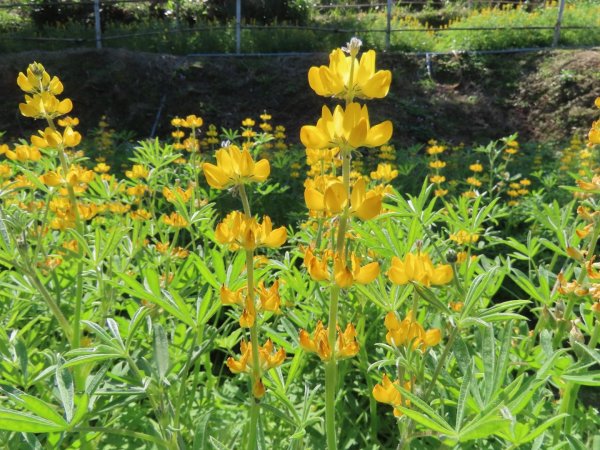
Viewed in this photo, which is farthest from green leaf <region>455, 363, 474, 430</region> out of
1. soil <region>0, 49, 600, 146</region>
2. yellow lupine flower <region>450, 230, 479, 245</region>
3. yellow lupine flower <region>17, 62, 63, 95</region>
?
soil <region>0, 49, 600, 146</region>

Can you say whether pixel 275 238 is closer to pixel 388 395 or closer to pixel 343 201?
pixel 343 201

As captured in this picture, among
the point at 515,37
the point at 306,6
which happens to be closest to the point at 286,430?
the point at 515,37

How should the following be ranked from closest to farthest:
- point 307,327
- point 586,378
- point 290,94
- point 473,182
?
point 586,378 < point 307,327 < point 473,182 < point 290,94

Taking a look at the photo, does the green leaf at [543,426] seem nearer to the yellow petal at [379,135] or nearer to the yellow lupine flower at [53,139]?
the yellow petal at [379,135]

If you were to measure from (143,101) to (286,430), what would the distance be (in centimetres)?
673

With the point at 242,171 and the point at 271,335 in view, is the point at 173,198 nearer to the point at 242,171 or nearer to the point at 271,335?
the point at 271,335

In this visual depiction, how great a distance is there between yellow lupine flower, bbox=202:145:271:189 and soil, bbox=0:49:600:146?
5856 millimetres

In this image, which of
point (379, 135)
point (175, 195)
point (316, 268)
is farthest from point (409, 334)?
point (175, 195)

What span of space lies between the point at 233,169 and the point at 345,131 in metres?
0.18

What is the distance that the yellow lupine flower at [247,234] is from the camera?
0.75m

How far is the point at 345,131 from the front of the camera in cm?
71

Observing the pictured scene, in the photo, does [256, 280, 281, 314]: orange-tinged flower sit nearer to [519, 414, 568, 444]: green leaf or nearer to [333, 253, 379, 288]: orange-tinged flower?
[333, 253, 379, 288]: orange-tinged flower

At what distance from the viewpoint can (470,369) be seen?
0.86 m

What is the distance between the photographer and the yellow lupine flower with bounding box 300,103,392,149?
0.69 m
